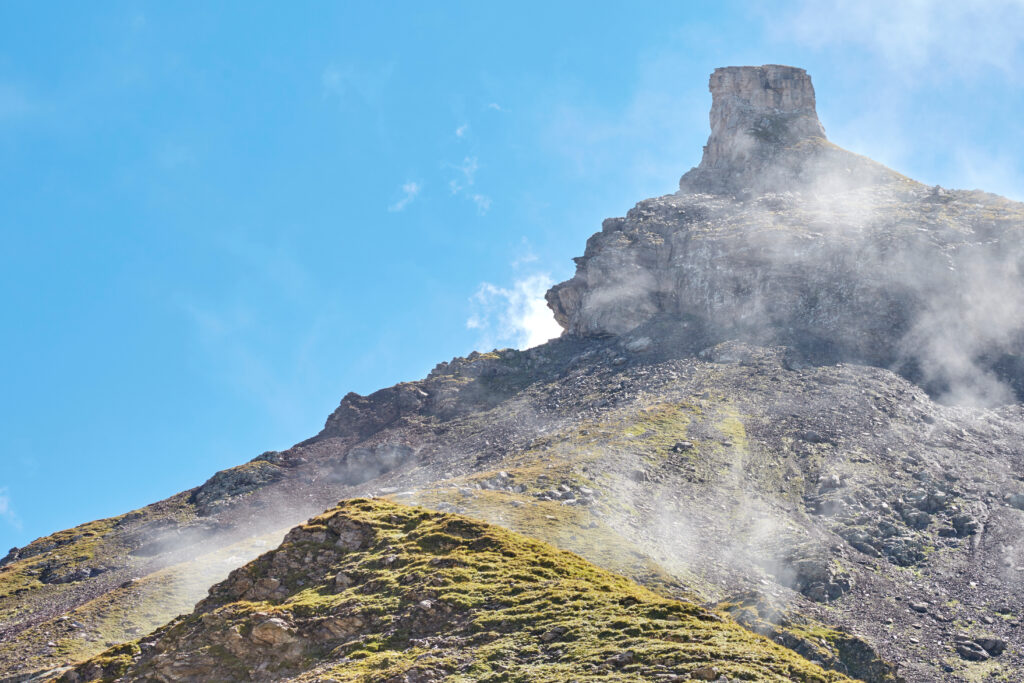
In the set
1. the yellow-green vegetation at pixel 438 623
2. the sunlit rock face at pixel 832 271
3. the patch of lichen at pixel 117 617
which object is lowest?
A: the yellow-green vegetation at pixel 438 623

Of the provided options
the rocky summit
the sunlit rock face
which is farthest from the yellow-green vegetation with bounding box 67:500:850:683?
the sunlit rock face

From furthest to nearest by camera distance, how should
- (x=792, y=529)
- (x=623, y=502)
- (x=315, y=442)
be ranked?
(x=315, y=442) → (x=623, y=502) → (x=792, y=529)

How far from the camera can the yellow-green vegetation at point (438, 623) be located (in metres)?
30.1

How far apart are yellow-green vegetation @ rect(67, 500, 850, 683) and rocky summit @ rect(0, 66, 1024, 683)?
0.14m

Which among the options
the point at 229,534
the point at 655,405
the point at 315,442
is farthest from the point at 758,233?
the point at 229,534

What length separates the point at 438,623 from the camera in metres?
34.4

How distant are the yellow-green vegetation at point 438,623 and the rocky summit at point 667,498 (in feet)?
0.44

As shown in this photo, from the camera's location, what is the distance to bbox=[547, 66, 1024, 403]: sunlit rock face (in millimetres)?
132125

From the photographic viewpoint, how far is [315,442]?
518ft

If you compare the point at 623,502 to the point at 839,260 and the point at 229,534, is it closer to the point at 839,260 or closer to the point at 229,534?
the point at 229,534

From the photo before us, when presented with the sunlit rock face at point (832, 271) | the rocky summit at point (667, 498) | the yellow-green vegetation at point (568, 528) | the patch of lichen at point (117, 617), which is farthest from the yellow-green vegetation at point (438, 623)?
the sunlit rock face at point (832, 271)

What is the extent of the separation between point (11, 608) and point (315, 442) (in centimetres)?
6541

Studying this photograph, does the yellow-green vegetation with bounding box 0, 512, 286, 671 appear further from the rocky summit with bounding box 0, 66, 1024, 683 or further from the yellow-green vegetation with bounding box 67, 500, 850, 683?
the yellow-green vegetation with bounding box 67, 500, 850, 683

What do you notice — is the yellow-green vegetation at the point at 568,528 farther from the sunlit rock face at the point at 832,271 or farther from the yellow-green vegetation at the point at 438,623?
the sunlit rock face at the point at 832,271
